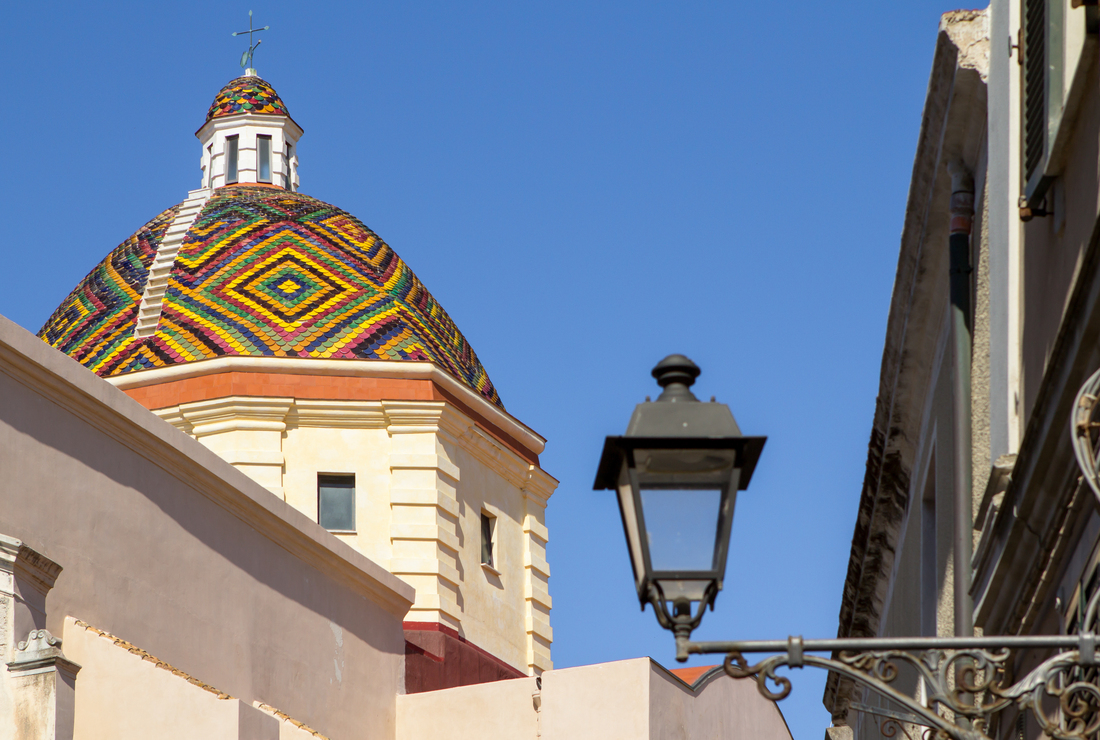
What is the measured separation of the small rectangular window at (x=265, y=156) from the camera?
24120mm

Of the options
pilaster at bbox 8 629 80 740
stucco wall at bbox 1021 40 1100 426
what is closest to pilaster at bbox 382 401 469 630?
pilaster at bbox 8 629 80 740

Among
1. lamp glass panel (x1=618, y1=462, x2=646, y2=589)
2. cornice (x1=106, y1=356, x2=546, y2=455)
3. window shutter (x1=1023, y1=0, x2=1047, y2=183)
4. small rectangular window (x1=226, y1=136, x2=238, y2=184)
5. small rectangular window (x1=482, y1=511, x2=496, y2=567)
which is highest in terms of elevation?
small rectangular window (x1=226, y1=136, x2=238, y2=184)

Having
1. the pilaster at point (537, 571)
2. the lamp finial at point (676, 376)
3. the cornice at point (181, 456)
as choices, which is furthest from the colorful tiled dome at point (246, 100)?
the lamp finial at point (676, 376)

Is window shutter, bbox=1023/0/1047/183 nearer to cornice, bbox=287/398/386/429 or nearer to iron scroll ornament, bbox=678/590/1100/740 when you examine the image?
iron scroll ornament, bbox=678/590/1100/740

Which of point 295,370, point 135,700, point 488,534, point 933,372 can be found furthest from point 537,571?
point 933,372

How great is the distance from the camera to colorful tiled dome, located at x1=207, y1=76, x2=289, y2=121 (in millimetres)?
24734

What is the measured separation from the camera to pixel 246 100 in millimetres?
24875

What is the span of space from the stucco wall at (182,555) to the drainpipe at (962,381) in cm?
656

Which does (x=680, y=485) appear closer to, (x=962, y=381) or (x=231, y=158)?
(x=962, y=381)

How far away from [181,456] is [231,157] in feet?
36.7

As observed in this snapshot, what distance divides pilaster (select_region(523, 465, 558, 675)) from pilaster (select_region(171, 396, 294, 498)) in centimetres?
333

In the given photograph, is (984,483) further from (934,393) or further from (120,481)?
(120,481)

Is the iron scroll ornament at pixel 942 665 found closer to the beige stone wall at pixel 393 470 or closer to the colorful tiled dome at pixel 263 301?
the beige stone wall at pixel 393 470

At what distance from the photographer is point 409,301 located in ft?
72.1
